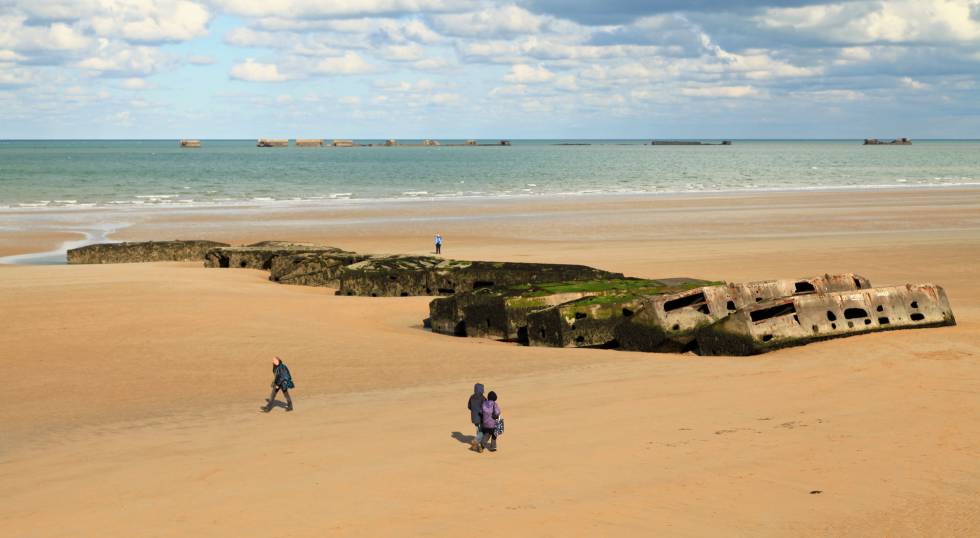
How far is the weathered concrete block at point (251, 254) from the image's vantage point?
3098 cm

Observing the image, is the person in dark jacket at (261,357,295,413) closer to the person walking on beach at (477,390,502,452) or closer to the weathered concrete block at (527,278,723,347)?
the person walking on beach at (477,390,502,452)

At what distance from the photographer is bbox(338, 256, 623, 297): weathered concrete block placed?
2395 centimetres

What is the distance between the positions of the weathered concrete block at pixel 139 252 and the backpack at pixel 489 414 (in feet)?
82.8

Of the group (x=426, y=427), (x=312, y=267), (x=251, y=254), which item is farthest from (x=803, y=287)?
(x=251, y=254)

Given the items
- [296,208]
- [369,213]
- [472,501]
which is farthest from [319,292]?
[296,208]

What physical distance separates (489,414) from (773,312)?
7.95 meters

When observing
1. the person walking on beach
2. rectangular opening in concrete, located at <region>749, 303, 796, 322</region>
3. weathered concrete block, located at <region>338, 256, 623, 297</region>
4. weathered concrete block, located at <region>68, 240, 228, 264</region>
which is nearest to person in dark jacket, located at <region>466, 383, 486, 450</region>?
the person walking on beach

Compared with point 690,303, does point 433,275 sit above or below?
above

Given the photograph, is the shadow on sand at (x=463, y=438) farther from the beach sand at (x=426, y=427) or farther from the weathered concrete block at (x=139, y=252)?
the weathered concrete block at (x=139, y=252)

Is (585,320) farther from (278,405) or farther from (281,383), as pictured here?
(281,383)

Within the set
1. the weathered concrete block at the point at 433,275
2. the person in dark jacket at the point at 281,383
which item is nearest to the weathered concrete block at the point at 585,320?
the weathered concrete block at the point at 433,275

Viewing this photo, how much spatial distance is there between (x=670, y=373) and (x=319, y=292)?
43.3ft

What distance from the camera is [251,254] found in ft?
103

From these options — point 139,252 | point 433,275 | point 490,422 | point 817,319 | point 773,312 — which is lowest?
point 490,422
